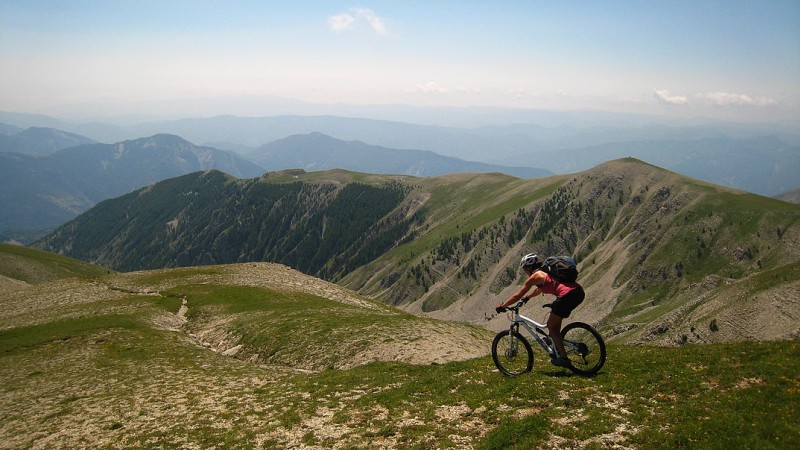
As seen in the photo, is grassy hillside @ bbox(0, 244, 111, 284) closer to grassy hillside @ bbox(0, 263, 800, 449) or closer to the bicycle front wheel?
grassy hillside @ bbox(0, 263, 800, 449)

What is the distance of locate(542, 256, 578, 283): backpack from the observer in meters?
16.7

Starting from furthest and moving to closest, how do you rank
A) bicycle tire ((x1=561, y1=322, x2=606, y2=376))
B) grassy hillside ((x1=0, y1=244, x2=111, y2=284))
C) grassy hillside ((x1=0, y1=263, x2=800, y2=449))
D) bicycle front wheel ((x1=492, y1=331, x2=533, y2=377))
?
grassy hillside ((x1=0, y1=244, x2=111, y2=284)) < bicycle front wheel ((x1=492, y1=331, x2=533, y2=377)) < bicycle tire ((x1=561, y1=322, x2=606, y2=376)) < grassy hillside ((x1=0, y1=263, x2=800, y2=449))

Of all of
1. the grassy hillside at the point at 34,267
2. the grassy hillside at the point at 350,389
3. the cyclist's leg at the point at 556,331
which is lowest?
the grassy hillside at the point at 34,267

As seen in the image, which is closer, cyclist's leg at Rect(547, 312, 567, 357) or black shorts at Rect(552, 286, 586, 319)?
black shorts at Rect(552, 286, 586, 319)

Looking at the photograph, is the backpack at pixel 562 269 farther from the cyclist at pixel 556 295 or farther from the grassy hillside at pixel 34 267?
the grassy hillside at pixel 34 267

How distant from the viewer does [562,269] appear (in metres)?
16.8

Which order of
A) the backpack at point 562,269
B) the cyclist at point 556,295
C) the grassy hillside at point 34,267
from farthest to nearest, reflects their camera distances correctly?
the grassy hillside at point 34,267 → the cyclist at point 556,295 → the backpack at point 562,269

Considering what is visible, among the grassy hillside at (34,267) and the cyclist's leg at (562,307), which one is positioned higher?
the cyclist's leg at (562,307)

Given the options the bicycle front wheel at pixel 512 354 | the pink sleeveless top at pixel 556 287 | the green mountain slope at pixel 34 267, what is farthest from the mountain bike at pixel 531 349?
the green mountain slope at pixel 34 267

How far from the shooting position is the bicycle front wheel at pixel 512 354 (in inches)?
772

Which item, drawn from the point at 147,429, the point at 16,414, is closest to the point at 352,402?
the point at 147,429

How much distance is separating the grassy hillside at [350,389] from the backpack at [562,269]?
4.60 m

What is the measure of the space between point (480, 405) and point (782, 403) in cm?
977

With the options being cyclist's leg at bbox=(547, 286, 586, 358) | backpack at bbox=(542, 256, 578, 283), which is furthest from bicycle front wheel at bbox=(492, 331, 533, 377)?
backpack at bbox=(542, 256, 578, 283)
